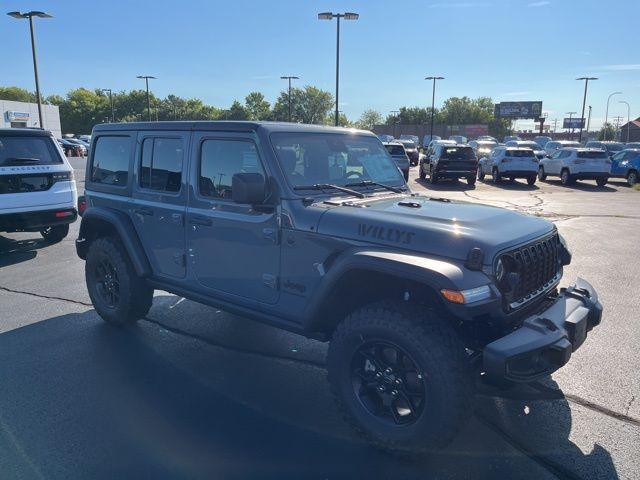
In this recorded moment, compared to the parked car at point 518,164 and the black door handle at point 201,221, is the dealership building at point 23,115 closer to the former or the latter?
the parked car at point 518,164

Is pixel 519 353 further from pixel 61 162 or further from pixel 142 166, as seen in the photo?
pixel 61 162

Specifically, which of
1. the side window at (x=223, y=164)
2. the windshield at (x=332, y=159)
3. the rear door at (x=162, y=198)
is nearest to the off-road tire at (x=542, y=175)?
the windshield at (x=332, y=159)

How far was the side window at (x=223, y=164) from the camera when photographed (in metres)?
3.71

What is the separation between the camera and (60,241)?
Answer: 29.9 feet

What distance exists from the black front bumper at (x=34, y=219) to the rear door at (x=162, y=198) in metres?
4.24

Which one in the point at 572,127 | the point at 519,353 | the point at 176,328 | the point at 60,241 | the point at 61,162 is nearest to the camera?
the point at 519,353

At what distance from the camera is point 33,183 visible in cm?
796

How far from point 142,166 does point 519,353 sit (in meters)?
3.48

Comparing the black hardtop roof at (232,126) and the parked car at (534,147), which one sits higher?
the black hardtop roof at (232,126)

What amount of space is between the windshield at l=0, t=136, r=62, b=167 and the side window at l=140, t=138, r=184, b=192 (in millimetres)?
4534

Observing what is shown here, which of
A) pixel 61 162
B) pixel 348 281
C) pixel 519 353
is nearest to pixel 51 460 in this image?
pixel 348 281

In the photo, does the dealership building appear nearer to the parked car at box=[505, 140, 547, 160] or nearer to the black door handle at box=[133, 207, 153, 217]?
the parked car at box=[505, 140, 547, 160]

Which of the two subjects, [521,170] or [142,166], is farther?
[521,170]

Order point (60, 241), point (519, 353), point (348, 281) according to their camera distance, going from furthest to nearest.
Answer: point (60, 241), point (348, 281), point (519, 353)
